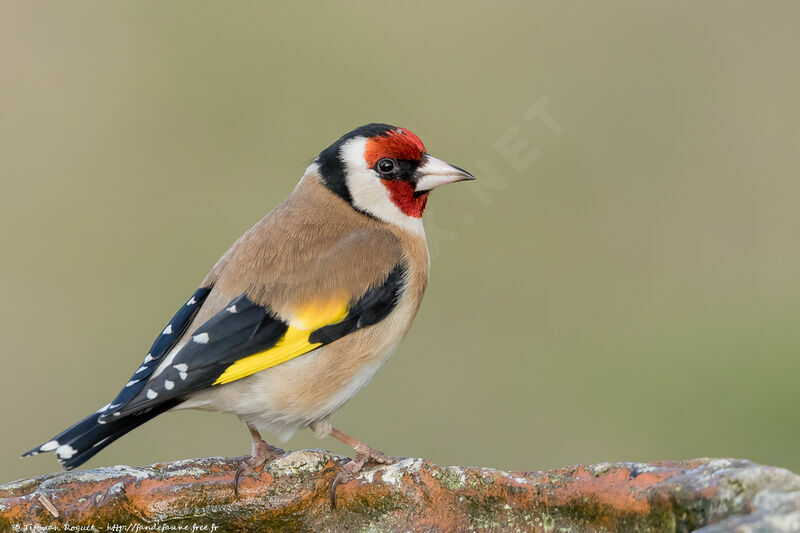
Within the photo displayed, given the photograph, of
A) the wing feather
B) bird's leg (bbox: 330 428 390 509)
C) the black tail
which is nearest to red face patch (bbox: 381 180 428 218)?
the wing feather

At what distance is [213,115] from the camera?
32.6 feet

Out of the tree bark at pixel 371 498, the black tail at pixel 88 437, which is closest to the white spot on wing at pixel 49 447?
the black tail at pixel 88 437

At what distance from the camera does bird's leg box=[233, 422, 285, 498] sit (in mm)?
3497

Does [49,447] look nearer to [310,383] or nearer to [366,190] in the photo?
[310,383]

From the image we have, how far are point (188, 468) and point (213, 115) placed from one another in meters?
6.68

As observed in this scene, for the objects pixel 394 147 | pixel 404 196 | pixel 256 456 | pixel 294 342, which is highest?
pixel 394 147

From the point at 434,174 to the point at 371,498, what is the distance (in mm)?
1338

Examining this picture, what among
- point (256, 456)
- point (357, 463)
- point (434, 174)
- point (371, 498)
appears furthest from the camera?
point (434, 174)

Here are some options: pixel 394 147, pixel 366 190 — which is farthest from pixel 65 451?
pixel 394 147

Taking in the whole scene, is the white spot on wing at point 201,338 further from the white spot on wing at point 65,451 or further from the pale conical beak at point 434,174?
the pale conical beak at point 434,174

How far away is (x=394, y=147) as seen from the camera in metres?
4.15

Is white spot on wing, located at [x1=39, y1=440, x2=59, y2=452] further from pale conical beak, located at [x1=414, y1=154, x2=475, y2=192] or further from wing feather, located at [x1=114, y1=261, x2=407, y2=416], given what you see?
pale conical beak, located at [x1=414, y1=154, x2=475, y2=192]

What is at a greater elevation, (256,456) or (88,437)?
(88,437)

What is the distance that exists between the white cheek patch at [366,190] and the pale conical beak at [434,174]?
127 mm
